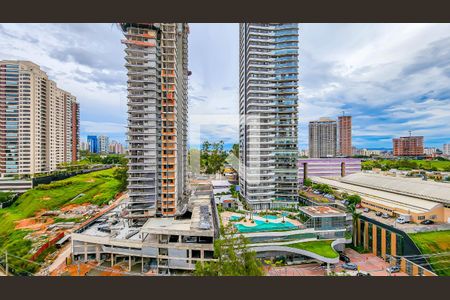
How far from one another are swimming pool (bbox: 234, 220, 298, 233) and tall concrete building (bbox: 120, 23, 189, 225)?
326 cm

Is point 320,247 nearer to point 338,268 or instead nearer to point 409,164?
point 338,268

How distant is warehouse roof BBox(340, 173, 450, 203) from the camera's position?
911 cm

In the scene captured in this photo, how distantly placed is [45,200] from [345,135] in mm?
27344

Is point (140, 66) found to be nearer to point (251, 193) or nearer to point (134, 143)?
point (134, 143)

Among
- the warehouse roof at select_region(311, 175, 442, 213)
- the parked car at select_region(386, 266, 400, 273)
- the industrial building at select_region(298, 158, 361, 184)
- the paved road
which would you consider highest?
the industrial building at select_region(298, 158, 361, 184)

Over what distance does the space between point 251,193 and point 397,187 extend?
7.92 metres

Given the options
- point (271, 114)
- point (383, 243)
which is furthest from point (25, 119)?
point (383, 243)

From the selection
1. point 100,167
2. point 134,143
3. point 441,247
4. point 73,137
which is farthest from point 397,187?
point 73,137

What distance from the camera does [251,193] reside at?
11156mm

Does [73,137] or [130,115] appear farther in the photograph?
[73,137]

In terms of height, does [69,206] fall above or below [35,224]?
above

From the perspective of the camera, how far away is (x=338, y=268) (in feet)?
23.4

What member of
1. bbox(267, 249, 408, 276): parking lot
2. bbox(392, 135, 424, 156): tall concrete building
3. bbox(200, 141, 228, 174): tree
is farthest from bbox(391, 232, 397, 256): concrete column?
bbox(392, 135, 424, 156): tall concrete building

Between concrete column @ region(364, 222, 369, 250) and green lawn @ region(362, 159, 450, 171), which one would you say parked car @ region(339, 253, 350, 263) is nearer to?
concrete column @ region(364, 222, 369, 250)
